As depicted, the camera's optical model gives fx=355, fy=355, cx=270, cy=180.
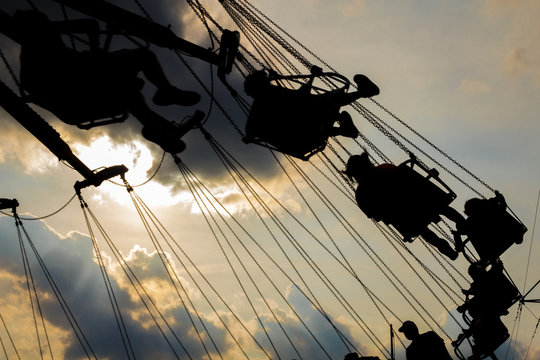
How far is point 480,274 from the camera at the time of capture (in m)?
8.02

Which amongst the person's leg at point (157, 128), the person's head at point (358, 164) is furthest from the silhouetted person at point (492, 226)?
the person's leg at point (157, 128)

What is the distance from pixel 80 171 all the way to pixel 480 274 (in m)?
10.9

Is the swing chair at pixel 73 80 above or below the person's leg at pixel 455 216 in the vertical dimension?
above

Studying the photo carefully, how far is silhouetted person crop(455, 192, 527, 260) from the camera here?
7.30m

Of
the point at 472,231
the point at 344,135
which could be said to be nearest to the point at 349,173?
the point at 344,135

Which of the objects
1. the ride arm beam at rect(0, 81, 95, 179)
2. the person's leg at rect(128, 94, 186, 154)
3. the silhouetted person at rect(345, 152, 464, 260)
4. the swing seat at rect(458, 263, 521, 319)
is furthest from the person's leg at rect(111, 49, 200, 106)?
the swing seat at rect(458, 263, 521, 319)

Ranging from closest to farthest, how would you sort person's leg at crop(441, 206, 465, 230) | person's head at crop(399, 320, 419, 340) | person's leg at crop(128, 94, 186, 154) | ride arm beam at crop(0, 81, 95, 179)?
person's leg at crop(128, 94, 186, 154), person's head at crop(399, 320, 419, 340), person's leg at crop(441, 206, 465, 230), ride arm beam at crop(0, 81, 95, 179)

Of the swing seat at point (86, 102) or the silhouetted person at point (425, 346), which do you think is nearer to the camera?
the swing seat at point (86, 102)

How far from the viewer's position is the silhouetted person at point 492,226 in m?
7.30

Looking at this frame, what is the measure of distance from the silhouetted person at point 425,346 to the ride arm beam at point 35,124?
9.27 metres

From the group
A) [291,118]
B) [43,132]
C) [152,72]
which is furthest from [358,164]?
[43,132]

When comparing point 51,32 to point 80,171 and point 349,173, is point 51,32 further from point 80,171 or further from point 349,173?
point 80,171

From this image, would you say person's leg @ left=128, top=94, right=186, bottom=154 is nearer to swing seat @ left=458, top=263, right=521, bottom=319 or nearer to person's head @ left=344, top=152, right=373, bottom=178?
person's head @ left=344, top=152, right=373, bottom=178

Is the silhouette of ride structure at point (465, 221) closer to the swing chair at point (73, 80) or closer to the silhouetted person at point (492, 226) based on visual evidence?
the silhouetted person at point (492, 226)
